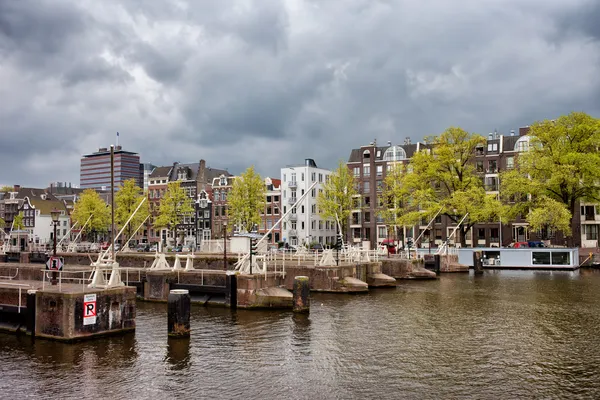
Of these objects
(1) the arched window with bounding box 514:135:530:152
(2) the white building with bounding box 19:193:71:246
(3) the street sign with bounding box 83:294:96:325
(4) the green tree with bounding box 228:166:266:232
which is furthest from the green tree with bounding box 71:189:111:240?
(3) the street sign with bounding box 83:294:96:325

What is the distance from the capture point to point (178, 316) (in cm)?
2659

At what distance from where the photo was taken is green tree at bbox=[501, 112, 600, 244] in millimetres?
70875

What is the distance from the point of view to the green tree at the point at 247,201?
91125 mm

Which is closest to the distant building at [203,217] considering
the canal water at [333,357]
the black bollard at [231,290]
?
the black bollard at [231,290]

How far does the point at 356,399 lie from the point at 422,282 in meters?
37.9

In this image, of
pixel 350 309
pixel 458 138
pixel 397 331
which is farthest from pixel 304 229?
pixel 397 331

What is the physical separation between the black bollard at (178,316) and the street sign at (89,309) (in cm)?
338

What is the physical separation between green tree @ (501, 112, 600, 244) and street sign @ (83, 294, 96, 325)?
189 feet

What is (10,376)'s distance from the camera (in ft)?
68.3

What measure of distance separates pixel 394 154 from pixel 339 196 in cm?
2112

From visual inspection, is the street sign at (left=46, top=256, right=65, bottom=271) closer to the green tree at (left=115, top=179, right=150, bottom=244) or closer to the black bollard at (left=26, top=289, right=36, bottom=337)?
the black bollard at (left=26, top=289, right=36, bottom=337)

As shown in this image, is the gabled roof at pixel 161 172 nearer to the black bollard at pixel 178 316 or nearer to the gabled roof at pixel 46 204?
the gabled roof at pixel 46 204

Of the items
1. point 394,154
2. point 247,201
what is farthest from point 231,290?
point 394,154

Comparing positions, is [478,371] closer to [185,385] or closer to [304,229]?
[185,385]
